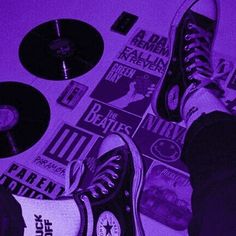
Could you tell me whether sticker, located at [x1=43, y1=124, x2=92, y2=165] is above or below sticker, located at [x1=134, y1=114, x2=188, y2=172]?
below

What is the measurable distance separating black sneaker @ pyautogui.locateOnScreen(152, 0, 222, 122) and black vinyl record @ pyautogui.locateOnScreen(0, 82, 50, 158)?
1.17 ft

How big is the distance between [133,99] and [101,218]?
0.44m

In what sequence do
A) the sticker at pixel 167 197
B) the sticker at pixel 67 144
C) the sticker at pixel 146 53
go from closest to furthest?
the sticker at pixel 167 197 → the sticker at pixel 67 144 → the sticker at pixel 146 53

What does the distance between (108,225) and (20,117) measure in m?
0.48

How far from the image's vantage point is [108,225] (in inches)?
36.6

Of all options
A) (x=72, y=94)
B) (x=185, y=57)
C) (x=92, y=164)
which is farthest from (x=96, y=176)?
(x=185, y=57)

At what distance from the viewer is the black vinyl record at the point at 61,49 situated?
1299 mm

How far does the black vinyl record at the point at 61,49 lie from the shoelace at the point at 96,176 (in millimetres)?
326

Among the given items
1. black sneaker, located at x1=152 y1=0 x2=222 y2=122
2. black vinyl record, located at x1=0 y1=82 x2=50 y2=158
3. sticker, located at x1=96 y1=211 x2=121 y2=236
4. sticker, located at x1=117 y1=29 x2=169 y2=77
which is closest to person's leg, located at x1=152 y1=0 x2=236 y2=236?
black sneaker, located at x1=152 y1=0 x2=222 y2=122

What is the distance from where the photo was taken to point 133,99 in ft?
4.07

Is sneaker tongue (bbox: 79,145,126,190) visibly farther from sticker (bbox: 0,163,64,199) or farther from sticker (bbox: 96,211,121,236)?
sticker (bbox: 96,211,121,236)

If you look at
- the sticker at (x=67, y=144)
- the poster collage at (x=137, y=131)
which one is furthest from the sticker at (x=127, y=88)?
the sticker at (x=67, y=144)

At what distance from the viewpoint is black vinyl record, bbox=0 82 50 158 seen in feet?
3.92

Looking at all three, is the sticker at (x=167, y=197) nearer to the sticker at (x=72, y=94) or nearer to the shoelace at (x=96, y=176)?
the shoelace at (x=96, y=176)
